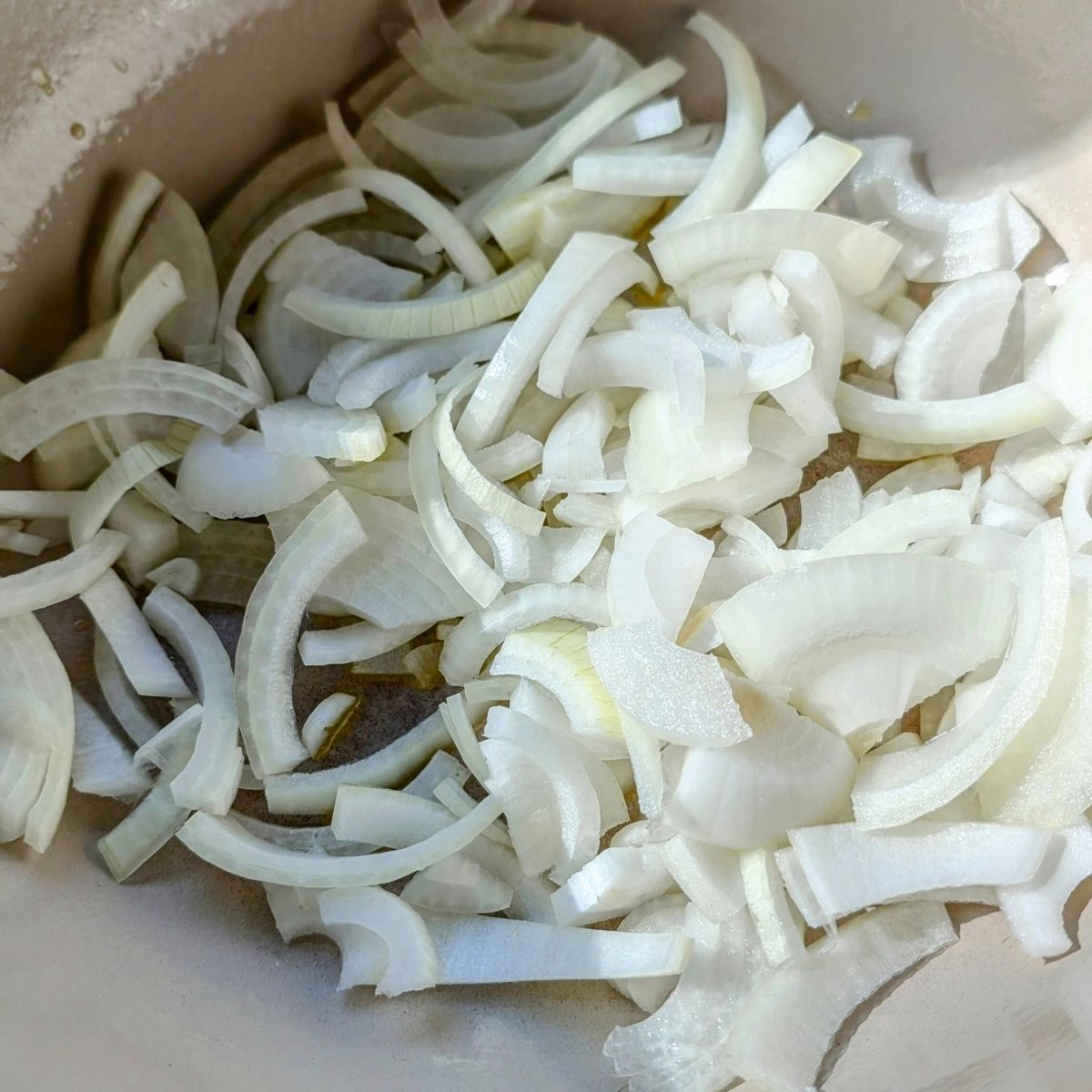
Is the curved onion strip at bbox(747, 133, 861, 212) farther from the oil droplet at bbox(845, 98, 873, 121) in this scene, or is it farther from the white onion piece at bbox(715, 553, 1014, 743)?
the white onion piece at bbox(715, 553, 1014, 743)

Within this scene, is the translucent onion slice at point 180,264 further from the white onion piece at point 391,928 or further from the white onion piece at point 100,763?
the white onion piece at point 391,928

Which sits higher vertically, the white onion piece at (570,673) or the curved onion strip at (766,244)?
the curved onion strip at (766,244)

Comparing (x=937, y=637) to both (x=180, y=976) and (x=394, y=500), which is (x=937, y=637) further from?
(x=180, y=976)

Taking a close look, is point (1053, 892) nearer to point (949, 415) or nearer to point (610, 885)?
point (610, 885)

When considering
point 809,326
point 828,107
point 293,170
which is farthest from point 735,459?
point 293,170

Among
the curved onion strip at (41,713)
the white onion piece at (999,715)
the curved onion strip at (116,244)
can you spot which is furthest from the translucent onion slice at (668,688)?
the curved onion strip at (116,244)

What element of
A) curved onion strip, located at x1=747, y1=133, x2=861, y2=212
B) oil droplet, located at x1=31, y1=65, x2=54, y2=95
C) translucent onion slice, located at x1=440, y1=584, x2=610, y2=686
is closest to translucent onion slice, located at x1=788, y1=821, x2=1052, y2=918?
translucent onion slice, located at x1=440, y1=584, x2=610, y2=686
